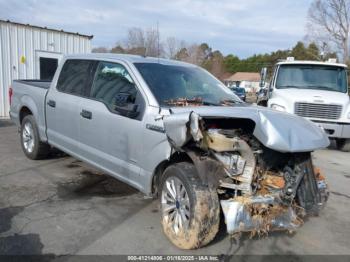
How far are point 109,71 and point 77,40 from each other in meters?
10.6

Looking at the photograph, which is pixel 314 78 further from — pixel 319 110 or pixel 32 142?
pixel 32 142

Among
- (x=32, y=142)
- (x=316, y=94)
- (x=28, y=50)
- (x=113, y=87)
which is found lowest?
(x=32, y=142)

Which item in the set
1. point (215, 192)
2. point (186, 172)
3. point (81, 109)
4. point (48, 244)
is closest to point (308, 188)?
point (215, 192)

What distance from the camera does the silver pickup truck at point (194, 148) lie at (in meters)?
3.46

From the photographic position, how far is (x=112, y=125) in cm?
461

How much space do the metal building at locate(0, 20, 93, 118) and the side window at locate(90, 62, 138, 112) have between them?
7.98 metres

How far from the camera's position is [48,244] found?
3715mm

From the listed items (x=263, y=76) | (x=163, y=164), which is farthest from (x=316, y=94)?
(x=163, y=164)

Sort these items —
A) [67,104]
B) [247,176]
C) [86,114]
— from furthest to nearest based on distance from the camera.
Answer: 1. [67,104]
2. [86,114]
3. [247,176]

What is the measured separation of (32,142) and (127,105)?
3222 millimetres

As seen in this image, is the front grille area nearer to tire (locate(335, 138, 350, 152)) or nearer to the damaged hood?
tire (locate(335, 138, 350, 152))

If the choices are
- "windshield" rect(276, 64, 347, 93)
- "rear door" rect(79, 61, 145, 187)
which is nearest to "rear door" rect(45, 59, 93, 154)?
"rear door" rect(79, 61, 145, 187)

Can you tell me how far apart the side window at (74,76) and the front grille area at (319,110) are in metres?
5.65

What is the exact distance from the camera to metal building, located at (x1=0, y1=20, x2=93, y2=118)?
12789mm
